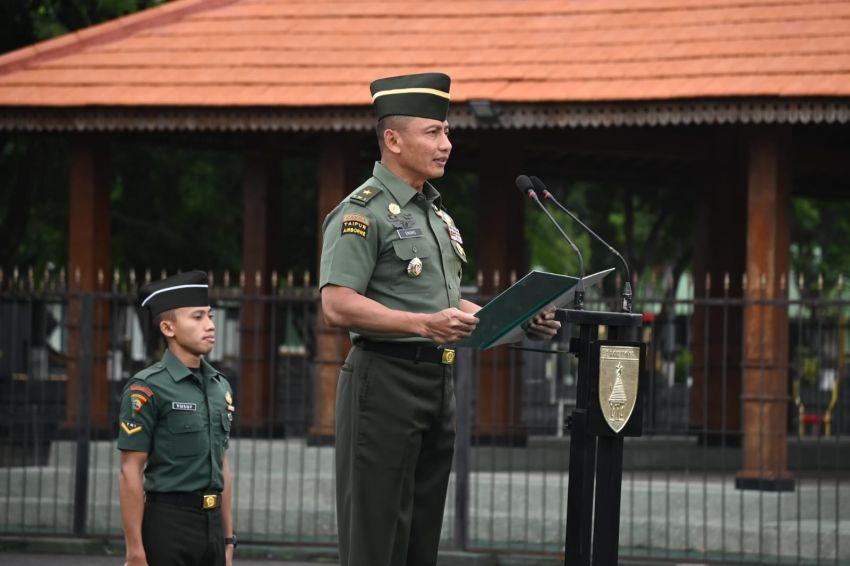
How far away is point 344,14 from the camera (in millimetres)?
13664

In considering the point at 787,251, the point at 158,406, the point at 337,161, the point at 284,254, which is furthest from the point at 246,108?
the point at 284,254

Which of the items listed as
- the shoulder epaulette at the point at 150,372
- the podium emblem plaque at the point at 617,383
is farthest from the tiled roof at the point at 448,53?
the shoulder epaulette at the point at 150,372

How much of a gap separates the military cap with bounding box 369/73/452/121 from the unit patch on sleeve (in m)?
0.36

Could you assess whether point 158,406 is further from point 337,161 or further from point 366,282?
point 337,161

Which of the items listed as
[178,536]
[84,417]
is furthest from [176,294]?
[84,417]

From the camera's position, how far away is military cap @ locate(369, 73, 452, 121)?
4.99 metres

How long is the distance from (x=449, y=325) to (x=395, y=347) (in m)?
0.39

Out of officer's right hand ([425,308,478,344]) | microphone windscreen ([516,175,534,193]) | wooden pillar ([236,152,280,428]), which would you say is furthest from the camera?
wooden pillar ([236,152,280,428])

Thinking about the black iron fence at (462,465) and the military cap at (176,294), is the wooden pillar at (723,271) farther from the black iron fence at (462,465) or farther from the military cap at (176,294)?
the military cap at (176,294)

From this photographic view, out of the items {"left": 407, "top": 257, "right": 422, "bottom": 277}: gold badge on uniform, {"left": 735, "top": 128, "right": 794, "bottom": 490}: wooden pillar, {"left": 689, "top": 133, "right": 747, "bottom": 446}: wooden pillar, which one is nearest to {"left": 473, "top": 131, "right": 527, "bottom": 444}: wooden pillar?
{"left": 689, "top": 133, "right": 747, "bottom": 446}: wooden pillar

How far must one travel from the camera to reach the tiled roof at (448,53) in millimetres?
11695

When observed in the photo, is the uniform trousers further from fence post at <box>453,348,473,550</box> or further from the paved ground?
the paved ground

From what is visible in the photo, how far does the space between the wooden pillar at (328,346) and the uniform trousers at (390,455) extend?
656cm

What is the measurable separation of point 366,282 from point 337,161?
8317 millimetres
